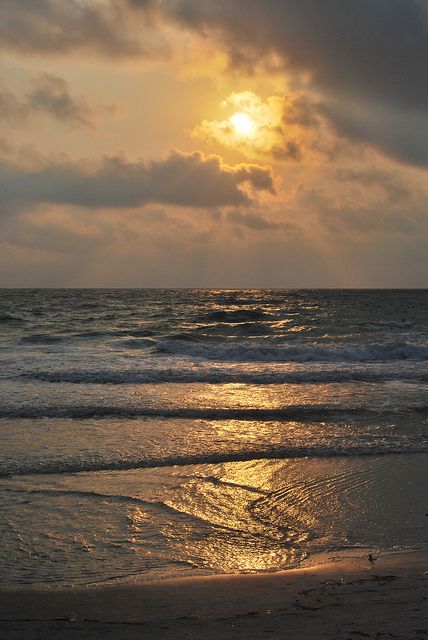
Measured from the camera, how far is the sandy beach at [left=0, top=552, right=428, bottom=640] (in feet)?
12.5

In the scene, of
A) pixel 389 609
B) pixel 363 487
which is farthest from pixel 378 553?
pixel 363 487

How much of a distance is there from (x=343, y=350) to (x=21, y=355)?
14.1 meters

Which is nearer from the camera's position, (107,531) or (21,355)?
(107,531)

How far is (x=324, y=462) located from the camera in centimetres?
880

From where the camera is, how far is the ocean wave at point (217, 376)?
17.3 metres

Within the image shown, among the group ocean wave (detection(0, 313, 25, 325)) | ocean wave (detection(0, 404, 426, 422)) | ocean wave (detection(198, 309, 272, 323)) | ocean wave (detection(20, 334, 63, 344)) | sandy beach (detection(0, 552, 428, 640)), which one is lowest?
ocean wave (detection(0, 404, 426, 422))

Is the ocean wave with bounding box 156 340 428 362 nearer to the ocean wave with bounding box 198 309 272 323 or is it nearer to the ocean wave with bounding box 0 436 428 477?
the ocean wave with bounding box 0 436 428 477

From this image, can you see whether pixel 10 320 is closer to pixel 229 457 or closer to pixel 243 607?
pixel 229 457

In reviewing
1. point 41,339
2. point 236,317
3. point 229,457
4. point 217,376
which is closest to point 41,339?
point 41,339

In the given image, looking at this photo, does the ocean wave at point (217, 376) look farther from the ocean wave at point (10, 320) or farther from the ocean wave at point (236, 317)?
the ocean wave at point (10, 320)

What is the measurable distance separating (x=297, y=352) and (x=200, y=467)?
57.3ft

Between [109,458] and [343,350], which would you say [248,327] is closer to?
[343,350]

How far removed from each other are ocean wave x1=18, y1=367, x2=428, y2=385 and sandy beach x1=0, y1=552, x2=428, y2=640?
490 inches

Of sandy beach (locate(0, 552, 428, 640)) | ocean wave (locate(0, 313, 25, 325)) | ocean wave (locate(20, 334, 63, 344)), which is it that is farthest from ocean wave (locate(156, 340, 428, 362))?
sandy beach (locate(0, 552, 428, 640))
